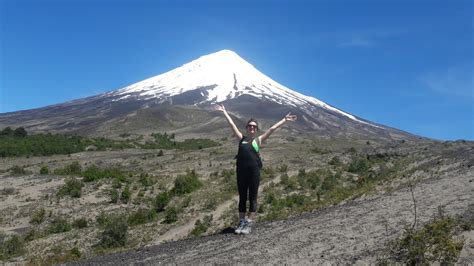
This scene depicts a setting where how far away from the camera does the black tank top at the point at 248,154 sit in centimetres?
711

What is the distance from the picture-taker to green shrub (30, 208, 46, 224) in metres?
18.8

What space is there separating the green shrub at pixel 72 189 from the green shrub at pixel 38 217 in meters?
2.89

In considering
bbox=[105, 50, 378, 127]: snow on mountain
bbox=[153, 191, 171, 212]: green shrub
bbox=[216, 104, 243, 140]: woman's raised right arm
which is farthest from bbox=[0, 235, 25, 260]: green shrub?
bbox=[105, 50, 378, 127]: snow on mountain

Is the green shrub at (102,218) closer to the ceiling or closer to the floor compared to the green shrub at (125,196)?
closer to the floor

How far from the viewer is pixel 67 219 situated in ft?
62.3

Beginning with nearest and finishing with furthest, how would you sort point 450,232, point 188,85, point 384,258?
1. point 384,258
2. point 450,232
3. point 188,85

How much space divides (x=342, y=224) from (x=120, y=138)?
53834mm

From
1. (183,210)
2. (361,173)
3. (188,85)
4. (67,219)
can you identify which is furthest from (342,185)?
(188,85)

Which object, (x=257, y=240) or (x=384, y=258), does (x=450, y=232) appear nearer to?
(x=384, y=258)

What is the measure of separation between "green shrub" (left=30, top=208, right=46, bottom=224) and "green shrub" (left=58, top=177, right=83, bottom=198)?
2.89 metres

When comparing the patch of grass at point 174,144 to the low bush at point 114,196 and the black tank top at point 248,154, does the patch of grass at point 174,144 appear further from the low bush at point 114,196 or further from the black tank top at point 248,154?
the black tank top at point 248,154

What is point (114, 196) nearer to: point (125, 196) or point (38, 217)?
point (125, 196)

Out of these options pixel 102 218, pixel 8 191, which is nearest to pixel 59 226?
pixel 102 218

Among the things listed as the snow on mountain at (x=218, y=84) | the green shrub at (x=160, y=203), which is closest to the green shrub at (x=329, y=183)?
the green shrub at (x=160, y=203)
